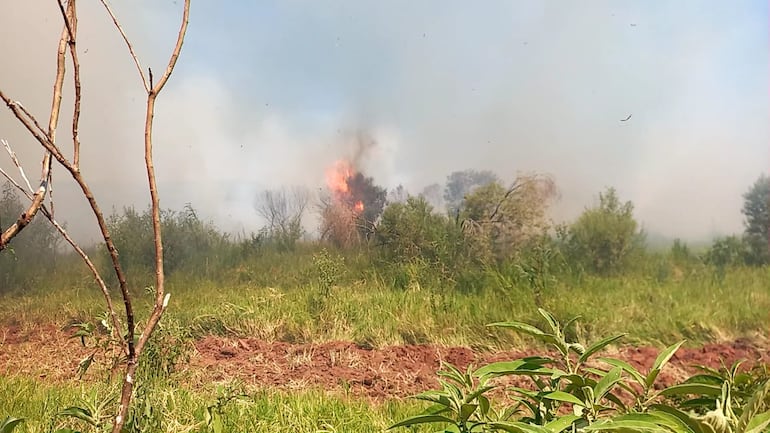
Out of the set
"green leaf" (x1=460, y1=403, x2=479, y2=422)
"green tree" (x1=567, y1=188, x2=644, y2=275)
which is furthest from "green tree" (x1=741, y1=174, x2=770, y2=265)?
"green leaf" (x1=460, y1=403, x2=479, y2=422)

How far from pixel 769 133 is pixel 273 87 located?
2021 mm

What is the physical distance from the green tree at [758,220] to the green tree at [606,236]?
462 millimetres

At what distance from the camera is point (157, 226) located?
768 millimetres

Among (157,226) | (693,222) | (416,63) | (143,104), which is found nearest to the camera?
(157,226)

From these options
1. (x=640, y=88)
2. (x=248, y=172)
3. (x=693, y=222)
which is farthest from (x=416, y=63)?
(x=693, y=222)

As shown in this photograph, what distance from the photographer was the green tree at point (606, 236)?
7.72 feet

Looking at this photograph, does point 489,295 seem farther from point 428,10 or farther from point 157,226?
point 157,226

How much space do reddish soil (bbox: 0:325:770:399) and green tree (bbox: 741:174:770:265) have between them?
23.8 inches

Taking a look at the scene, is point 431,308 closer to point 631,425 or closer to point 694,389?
point 694,389

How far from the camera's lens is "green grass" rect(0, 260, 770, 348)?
6.82ft

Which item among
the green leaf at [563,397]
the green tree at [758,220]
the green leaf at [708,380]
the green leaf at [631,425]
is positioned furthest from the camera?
the green tree at [758,220]

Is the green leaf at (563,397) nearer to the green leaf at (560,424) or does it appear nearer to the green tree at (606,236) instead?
the green leaf at (560,424)

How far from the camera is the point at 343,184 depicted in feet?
7.23

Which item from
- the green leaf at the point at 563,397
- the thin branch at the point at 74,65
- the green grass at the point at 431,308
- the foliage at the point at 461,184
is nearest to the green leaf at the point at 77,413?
the thin branch at the point at 74,65
